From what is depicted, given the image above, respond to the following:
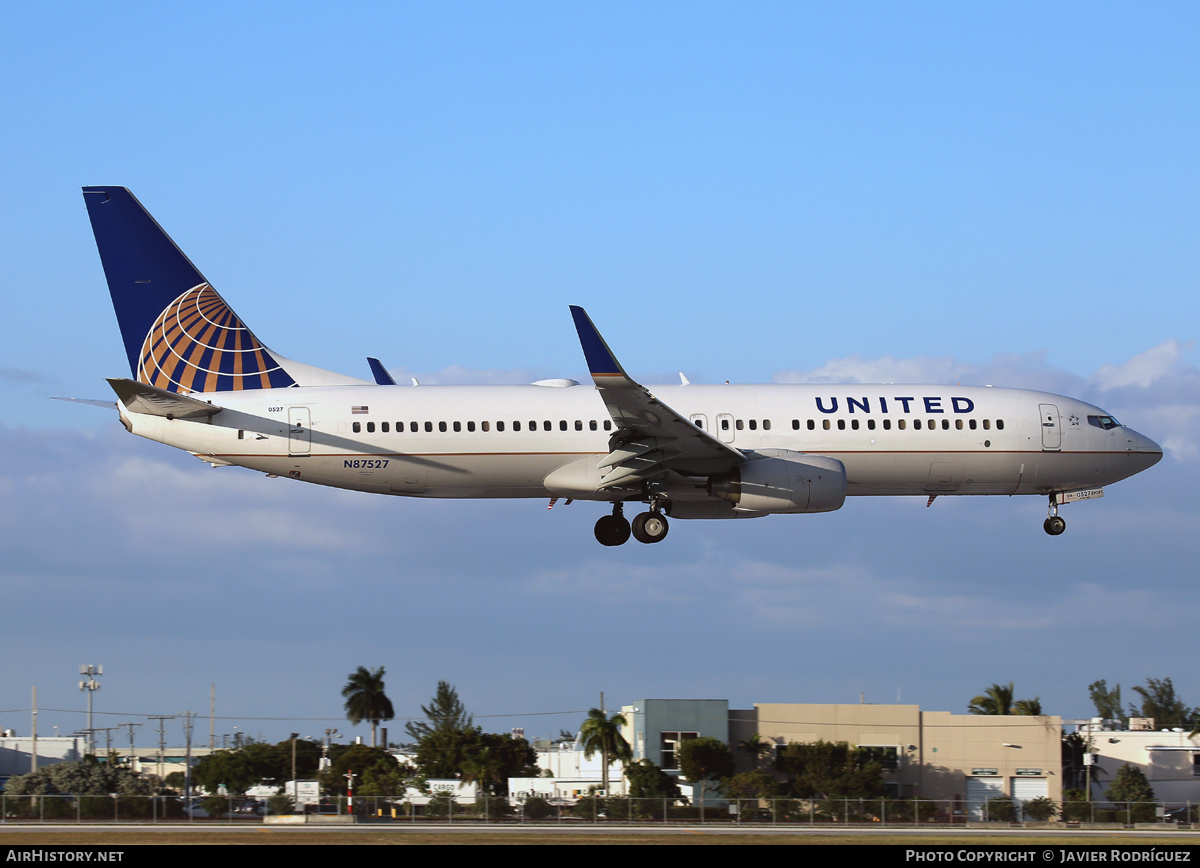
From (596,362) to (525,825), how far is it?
13753 millimetres

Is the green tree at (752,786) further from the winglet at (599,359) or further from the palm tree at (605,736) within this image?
the winglet at (599,359)

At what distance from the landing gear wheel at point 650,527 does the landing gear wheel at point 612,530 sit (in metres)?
1.46

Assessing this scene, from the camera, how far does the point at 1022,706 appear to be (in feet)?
343

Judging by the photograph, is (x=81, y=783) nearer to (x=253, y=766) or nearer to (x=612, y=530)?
A: (x=253, y=766)

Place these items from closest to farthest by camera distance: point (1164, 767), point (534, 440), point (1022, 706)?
point (534, 440), point (1164, 767), point (1022, 706)

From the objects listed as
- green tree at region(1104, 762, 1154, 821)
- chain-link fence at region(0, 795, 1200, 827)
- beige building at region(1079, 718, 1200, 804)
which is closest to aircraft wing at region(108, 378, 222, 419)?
chain-link fence at region(0, 795, 1200, 827)

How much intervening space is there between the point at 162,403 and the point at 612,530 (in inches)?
519

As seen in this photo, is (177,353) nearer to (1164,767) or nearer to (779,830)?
(779,830)

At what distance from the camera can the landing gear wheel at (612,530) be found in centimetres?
4097

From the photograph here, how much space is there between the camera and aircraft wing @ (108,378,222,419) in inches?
1419

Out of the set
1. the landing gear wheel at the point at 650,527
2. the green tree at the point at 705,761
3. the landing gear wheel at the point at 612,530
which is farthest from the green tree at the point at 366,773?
the landing gear wheel at the point at 650,527

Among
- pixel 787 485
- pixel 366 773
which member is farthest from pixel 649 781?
pixel 787 485

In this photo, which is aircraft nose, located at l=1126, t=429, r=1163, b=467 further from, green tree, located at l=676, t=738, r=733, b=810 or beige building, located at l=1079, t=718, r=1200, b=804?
beige building, located at l=1079, t=718, r=1200, b=804
